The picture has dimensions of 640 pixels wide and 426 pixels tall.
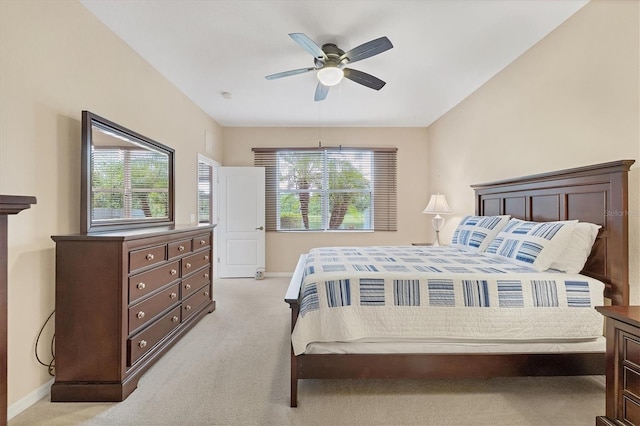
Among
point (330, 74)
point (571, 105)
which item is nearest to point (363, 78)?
point (330, 74)

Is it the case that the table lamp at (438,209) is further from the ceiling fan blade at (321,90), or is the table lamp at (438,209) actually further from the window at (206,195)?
the window at (206,195)

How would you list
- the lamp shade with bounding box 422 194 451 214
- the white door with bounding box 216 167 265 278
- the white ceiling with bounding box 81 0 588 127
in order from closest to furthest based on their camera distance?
the white ceiling with bounding box 81 0 588 127
the lamp shade with bounding box 422 194 451 214
the white door with bounding box 216 167 265 278

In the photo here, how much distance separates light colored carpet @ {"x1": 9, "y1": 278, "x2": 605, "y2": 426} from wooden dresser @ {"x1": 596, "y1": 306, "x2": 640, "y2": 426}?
1.22 ft

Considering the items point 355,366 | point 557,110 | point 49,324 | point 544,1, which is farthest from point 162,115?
point 557,110

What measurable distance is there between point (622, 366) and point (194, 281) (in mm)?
3057

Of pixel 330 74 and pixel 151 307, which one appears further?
pixel 330 74

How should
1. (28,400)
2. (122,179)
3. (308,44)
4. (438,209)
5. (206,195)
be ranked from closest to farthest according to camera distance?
1. (28,400)
2. (308,44)
3. (122,179)
4. (438,209)
5. (206,195)

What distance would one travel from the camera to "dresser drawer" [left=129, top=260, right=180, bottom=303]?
1997 mm

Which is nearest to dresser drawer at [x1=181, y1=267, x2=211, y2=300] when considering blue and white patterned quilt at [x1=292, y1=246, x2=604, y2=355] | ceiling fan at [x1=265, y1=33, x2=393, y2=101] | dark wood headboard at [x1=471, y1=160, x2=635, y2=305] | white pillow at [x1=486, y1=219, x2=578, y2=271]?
blue and white patterned quilt at [x1=292, y1=246, x2=604, y2=355]

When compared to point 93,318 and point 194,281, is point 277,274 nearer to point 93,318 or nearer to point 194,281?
point 194,281

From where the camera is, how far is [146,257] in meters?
2.13

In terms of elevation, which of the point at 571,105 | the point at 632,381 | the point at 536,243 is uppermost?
the point at 571,105

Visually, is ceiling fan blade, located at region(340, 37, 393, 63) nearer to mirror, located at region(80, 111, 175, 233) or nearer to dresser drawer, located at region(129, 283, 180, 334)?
mirror, located at region(80, 111, 175, 233)

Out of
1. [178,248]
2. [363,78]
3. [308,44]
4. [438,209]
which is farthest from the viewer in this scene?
[438,209]
